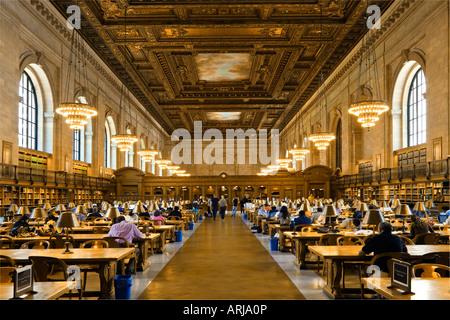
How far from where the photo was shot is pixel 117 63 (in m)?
23.2

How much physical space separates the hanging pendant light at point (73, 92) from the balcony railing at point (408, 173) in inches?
480

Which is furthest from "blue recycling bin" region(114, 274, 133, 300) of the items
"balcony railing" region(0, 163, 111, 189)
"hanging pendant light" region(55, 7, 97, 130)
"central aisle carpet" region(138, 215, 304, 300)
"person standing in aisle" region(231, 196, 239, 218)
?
"person standing in aisle" region(231, 196, 239, 218)

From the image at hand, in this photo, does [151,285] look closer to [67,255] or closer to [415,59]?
[67,255]

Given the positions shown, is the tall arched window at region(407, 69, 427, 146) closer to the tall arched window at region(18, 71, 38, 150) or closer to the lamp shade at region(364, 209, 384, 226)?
the lamp shade at region(364, 209, 384, 226)

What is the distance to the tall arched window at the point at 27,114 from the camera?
18033mm

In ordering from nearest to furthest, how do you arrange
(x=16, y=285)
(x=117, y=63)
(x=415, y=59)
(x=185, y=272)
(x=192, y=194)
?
(x=16, y=285) → (x=185, y=272) → (x=415, y=59) → (x=117, y=63) → (x=192, y=194)

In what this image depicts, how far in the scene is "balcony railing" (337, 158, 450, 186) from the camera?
1467 centimetres

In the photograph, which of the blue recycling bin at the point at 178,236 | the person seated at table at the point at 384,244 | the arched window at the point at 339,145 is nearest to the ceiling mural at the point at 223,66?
the arched window at the point at 339,145

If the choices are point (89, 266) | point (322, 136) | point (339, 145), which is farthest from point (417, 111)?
point (89, 266)

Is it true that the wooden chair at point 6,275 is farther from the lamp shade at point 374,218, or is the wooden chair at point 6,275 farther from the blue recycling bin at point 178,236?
the blue recycling bin at point 178,236

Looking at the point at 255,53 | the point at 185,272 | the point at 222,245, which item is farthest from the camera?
the point at 255,53

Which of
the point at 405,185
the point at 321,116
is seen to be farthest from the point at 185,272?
the point at 321,116

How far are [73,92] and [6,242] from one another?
1428 centimetres
